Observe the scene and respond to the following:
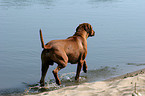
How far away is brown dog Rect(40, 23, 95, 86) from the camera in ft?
22.3

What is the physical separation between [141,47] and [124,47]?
0.67m

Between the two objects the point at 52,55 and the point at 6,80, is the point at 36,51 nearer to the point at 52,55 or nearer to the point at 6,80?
the point at 6,80

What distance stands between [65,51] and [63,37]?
5.41 meters

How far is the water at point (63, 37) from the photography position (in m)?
8.58

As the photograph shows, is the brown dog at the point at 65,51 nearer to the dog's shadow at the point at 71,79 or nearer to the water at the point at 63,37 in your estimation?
the dog's shadow at the point at 71,79

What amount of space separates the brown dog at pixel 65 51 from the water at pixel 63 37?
77 cm

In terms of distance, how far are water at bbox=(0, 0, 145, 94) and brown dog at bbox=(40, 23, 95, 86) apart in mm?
765

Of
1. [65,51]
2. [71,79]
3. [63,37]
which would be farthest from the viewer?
[63,37]

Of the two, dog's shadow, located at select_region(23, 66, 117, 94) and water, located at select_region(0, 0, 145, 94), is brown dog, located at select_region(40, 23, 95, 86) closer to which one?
dog's shadow, located at select_region(23, 66, 117, 94)

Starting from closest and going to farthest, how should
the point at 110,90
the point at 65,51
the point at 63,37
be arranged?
the point at 110,90
the point at 65,51
the point at 63,37

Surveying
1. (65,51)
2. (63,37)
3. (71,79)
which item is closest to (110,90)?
(65,51)

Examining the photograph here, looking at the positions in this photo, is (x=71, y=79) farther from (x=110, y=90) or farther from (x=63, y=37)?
(x=63, y=37)

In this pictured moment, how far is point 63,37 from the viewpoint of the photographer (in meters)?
12.4

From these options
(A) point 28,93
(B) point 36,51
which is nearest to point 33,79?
(A) point 28,93
